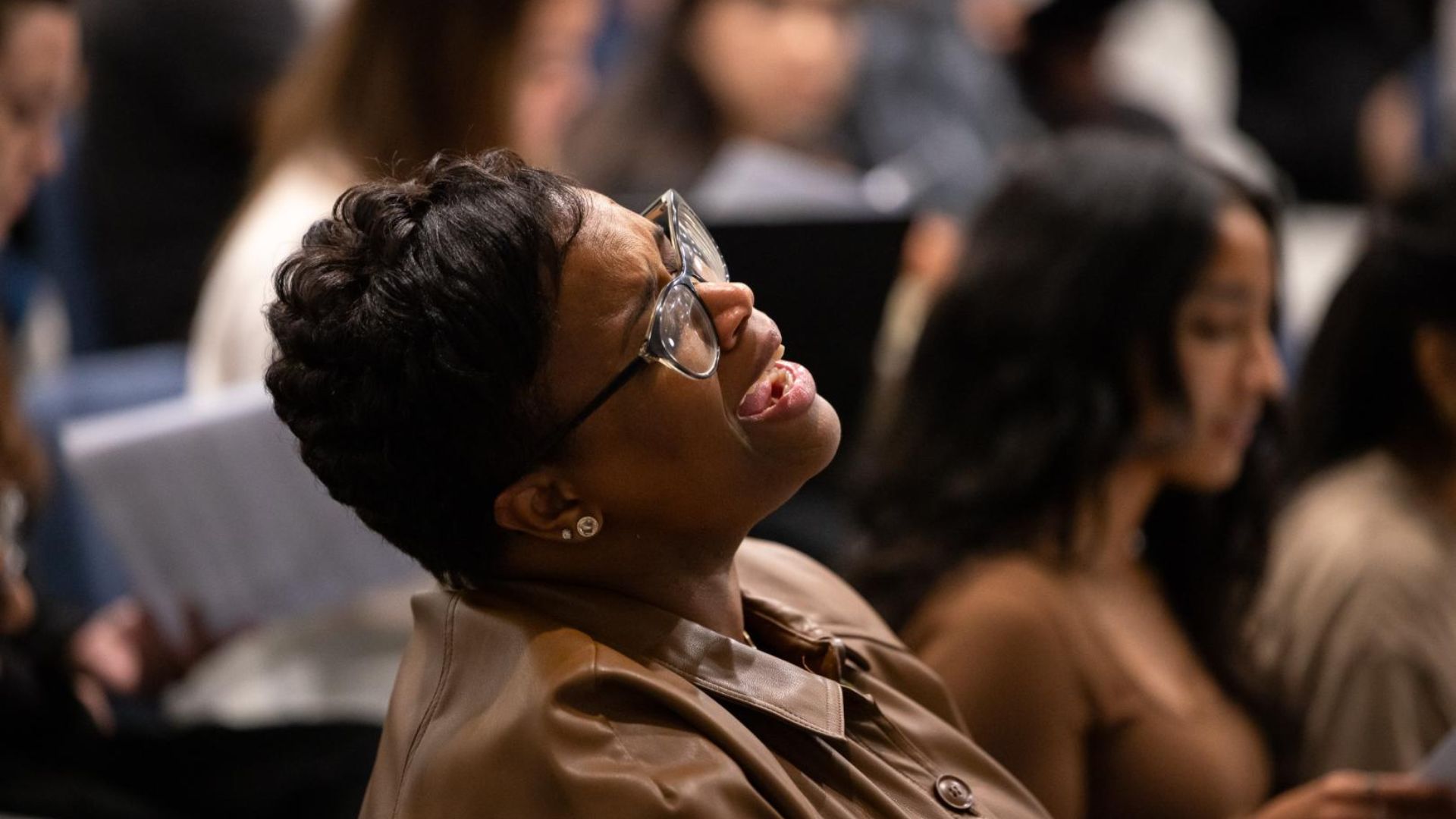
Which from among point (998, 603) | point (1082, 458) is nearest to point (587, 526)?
point (998, 603)

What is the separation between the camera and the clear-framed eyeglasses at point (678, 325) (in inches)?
45.2

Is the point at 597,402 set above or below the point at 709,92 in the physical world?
above

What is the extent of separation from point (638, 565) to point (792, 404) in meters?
0.16

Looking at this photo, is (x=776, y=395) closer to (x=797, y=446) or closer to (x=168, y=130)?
(x=797, y=446)

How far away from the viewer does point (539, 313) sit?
44.4 inches

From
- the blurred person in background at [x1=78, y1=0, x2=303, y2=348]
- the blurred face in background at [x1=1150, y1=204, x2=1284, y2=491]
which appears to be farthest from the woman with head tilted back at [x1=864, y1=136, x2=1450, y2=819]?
the blurred person in background at [x1=78, y1=0, x2=303, y2=348]

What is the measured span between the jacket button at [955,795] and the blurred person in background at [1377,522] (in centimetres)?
84

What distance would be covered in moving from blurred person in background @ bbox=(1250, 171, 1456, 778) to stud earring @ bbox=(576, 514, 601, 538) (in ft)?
3.64

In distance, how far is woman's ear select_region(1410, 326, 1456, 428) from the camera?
7.00 ft

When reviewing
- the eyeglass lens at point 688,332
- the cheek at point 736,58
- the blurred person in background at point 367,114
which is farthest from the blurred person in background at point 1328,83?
the eyeglass lens at point 688,332

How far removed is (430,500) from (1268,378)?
1102mm

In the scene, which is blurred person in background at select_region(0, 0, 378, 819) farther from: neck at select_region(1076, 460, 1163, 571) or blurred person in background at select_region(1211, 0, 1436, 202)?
blurred person in background at select_region(1211, 0, 1436, 202)

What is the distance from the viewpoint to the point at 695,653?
3.84 ft

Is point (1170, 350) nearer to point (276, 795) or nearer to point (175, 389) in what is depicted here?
point (276, 795)
